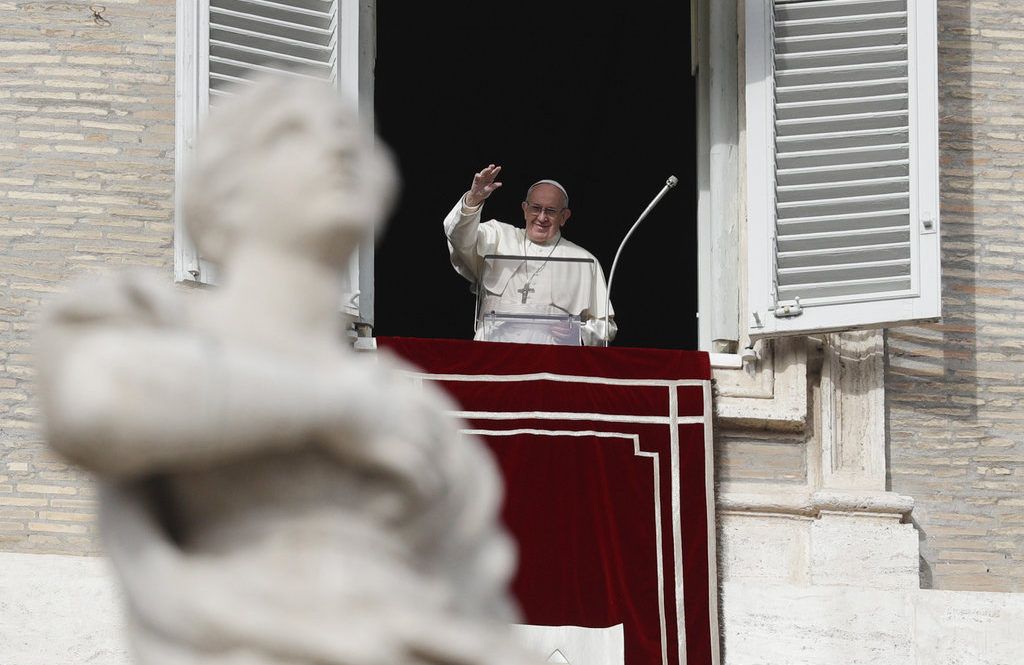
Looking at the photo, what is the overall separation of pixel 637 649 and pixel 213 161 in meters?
6.28

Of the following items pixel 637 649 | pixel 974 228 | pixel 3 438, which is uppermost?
pixel 974 228

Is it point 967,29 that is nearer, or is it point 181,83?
point 181,83

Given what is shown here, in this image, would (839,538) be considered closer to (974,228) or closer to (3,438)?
(974,228)

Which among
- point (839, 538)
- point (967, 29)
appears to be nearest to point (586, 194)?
point (967, 29)

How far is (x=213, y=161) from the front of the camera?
Result: 10.2 feet

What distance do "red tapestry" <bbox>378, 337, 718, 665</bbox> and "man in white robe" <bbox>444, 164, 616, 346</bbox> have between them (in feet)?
2.33

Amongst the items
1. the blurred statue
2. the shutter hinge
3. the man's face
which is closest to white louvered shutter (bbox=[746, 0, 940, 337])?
the shutter hinge

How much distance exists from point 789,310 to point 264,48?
2.16 m

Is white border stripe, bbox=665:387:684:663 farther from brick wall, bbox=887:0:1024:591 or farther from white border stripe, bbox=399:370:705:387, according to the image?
brick wall, bbox=887:0:1024:591

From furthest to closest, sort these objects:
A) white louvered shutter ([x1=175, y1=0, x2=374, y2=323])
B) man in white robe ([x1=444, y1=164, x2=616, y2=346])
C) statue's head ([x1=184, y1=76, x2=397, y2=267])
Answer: man in white robe ([x1=444, y1=164, x2=616, y2=346])
white louvered shutter ([x1=175, y1=0, x2=374, y2=323])
statue's head ([x1=184, y1=76, x2=397, y2=267])

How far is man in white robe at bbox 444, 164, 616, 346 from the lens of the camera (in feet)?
34.1

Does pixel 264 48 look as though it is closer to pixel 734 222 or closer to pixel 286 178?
pixel 734 222

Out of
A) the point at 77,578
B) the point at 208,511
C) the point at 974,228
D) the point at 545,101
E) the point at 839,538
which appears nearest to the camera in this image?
the point at 208,511

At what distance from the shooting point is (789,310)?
31.7ft
